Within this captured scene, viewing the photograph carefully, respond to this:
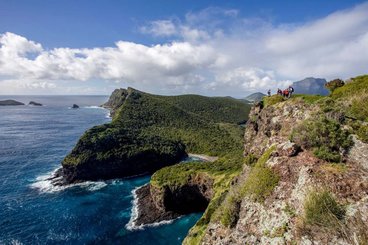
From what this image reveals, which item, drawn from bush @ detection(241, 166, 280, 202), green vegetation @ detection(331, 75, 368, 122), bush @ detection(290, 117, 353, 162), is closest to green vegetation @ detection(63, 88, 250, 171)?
bush @ detection(241, 166, 280, 202)

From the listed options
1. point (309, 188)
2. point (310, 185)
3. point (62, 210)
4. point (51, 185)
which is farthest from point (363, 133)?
point (51, 185)

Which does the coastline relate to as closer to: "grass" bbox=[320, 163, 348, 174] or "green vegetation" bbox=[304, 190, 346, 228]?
"grass" bbox=[320, 163, 348, 174]

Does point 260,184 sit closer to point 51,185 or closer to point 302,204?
point 302,204

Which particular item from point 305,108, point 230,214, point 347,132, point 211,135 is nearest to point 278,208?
point 230,214

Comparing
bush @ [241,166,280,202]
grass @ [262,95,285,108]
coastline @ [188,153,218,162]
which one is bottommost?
coastline @ [188,153,218,162]

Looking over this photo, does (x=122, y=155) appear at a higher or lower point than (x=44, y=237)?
higher

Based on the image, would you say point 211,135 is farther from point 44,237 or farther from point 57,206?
point 44,237
